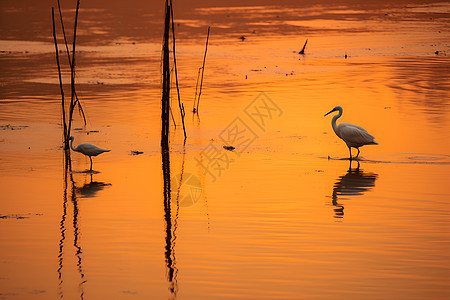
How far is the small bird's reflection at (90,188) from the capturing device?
10922 mm

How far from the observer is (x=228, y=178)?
11820 millimetres

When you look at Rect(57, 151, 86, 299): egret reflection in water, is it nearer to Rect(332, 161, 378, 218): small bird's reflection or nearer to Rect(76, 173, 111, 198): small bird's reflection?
Rect(76, 173, 111, 198): small bird's reflection

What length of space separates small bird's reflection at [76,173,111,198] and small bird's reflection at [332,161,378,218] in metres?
3.20

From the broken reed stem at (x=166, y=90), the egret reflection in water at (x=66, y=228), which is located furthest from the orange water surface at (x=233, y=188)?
the broken reed stem at (x=166, y=90)

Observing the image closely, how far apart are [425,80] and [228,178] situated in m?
12.6

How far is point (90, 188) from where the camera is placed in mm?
11305

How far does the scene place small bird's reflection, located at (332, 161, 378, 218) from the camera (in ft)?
34.7

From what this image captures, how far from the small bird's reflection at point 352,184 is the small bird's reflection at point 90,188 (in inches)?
126

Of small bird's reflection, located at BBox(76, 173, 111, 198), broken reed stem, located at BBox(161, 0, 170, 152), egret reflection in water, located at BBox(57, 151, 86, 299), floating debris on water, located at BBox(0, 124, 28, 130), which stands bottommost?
egret reflection in water, located at BBox(57, 151, 86, 299)

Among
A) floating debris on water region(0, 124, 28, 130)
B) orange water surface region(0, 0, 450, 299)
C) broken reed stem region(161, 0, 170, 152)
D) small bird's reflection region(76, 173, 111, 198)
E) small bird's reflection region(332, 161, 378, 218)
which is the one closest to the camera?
orange water surface region(0, 0, 450, 299)

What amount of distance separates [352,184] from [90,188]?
3.64 meters

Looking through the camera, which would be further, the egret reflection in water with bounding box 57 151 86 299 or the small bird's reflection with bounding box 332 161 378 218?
the small bird's reflection with bounding box 332 161 378 218

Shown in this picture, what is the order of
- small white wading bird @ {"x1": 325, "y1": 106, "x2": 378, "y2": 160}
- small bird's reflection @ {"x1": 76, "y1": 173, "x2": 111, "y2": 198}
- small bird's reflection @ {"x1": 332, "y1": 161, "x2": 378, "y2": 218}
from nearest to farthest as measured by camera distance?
small bird's reflection @ {"x1": 332, "y1": 161, "x2": 378, "y2": 218} → small bird's reflection @ {"x1": 76, "y1": 173, "x2": 111, "y2": 198} → small white wading bird @ {"x1": 325, "y1": 106, "x2": 378, "y2": 160}

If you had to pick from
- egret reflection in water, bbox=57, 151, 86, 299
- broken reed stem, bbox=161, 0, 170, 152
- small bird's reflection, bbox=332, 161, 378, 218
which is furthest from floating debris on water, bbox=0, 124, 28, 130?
small bird's reflection, bbox=332, 161, 378, 218
